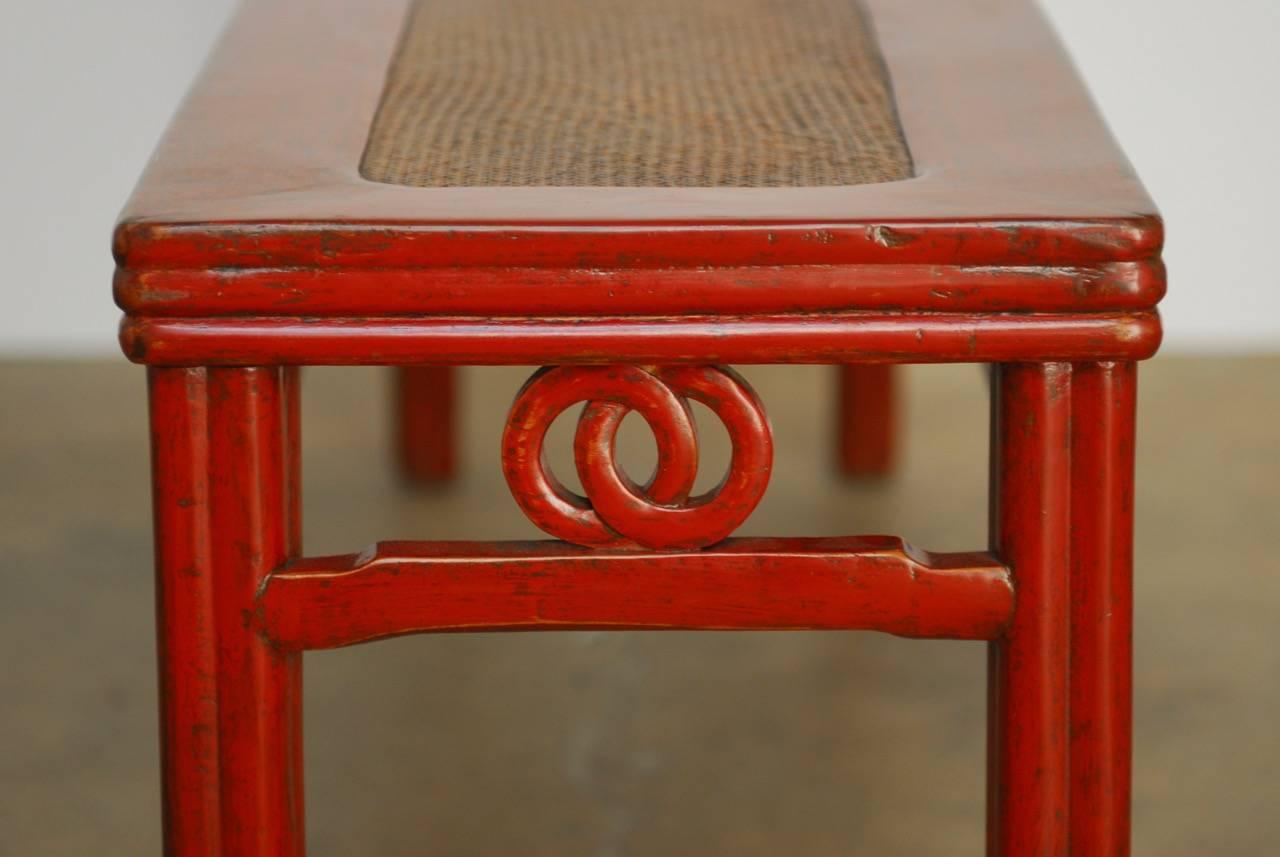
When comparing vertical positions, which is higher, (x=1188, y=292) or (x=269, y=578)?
(x=269, y=578)

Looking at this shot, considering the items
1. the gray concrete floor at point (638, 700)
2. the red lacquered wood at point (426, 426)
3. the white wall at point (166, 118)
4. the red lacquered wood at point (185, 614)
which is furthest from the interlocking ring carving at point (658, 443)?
the white wall at point (166, 118)

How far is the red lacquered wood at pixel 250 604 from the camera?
62 centimetres

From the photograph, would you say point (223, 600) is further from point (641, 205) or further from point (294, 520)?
point (641, 205)

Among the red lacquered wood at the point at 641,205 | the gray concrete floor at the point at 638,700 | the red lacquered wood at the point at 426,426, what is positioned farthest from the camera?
the red lacquered wood at the point at 426,426

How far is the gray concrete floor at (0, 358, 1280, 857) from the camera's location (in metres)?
0.96

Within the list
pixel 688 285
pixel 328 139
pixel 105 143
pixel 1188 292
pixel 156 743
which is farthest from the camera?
pixel 1188 292

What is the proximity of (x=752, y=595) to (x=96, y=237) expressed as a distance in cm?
146

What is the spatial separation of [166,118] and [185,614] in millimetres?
1334

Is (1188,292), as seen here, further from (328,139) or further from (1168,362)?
(328,139)

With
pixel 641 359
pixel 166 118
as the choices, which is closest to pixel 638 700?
pixel 641 359

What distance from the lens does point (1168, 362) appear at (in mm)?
1886

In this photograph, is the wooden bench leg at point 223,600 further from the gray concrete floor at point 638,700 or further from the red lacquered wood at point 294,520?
the gray concrete floor at point 638,700

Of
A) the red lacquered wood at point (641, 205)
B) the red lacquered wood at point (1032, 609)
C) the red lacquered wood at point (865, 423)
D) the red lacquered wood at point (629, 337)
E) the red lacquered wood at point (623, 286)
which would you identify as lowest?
the red lacquered wood at point (865, 423)

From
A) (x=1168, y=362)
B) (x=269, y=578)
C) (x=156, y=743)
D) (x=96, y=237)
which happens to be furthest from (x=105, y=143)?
(x=269, y=578)
